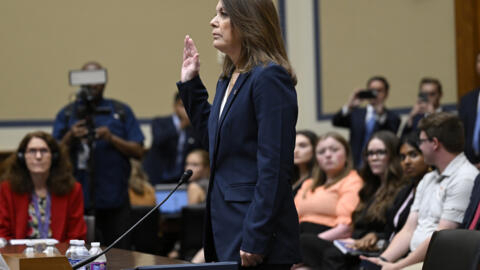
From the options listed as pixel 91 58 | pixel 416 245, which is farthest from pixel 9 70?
pixel 416 245

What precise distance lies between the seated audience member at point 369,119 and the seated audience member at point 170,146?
54.4 inches

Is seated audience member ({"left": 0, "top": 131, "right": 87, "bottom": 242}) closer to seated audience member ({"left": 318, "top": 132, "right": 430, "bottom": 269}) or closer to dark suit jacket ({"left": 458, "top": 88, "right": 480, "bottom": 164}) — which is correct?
seated audience member ({"left": 318, "top": 132, "right": 430, "bottom": 269})

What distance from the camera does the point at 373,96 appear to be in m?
6.94

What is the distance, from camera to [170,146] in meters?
7.53

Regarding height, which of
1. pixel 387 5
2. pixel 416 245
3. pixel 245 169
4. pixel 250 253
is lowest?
pixel 416 245

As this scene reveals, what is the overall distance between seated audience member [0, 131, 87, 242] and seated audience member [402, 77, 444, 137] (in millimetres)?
2912

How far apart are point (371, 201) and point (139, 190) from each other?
2.50m

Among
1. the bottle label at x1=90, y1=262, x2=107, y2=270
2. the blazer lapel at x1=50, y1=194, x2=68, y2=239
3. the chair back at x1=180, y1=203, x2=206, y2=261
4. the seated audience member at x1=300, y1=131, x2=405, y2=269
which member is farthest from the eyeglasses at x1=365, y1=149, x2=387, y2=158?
the bottle label at x1=90, y1=262, x2=107, y2=270

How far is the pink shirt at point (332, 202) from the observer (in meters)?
5.24

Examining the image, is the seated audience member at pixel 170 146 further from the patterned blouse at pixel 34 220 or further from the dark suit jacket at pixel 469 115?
the patterned blouse at pixel 34 220

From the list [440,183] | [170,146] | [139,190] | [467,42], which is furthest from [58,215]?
[467,42]

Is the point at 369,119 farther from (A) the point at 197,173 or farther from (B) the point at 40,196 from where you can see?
(B) the point at 40,196

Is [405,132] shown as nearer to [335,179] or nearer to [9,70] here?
[335,179]

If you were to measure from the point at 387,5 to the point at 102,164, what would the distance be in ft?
12.2
